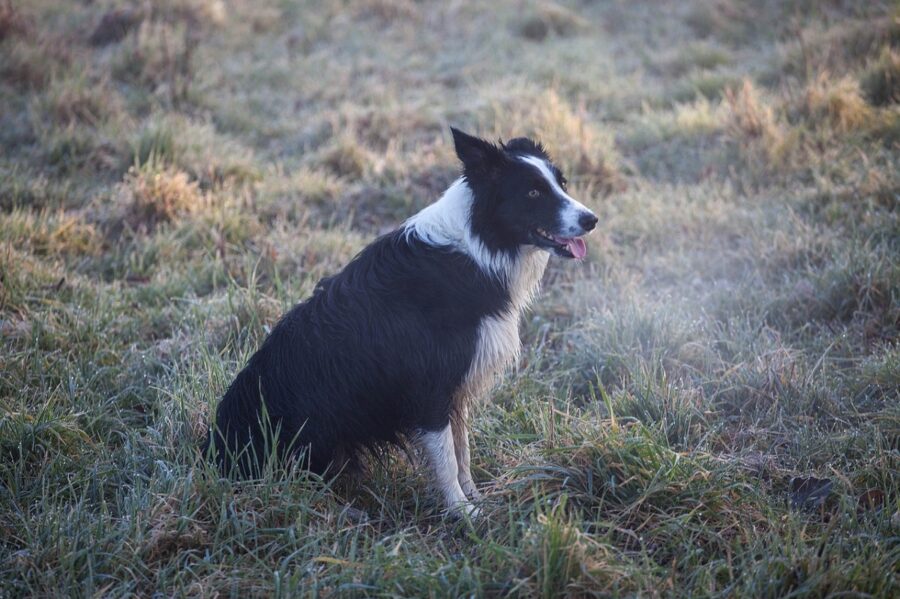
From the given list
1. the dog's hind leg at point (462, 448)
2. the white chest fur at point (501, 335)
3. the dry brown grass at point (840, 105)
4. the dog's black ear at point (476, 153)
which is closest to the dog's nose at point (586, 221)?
the white chest fur at point (501, 335)

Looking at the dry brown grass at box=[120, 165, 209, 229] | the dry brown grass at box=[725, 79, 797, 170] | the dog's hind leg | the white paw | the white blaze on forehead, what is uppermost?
the white blaze on forehead

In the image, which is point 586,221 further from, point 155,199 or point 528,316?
point 155,199

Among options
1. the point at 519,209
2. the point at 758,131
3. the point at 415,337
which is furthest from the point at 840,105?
the point at 415,337

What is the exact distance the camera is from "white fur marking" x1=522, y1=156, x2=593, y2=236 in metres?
3.50

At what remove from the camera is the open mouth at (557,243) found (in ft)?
11.6

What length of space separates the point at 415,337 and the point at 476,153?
86 cm

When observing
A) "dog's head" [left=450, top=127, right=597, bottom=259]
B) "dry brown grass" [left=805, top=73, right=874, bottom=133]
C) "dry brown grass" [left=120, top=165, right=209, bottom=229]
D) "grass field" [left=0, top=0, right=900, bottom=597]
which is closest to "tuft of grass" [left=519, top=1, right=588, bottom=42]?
"grass field" [left=0, top=0, right=900, bottom=597]

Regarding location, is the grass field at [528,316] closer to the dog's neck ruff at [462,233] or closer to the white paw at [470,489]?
the white paw at [470,489]

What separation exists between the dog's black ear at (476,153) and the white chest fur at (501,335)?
0.43 metres

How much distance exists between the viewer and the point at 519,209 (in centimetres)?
352

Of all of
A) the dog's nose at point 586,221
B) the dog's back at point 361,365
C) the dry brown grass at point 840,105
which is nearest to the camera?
the dog's back at point 361,365

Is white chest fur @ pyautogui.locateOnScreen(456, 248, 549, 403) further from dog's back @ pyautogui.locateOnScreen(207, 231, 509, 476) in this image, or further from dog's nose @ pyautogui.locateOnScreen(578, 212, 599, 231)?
dog's nose @ pyautogui.locateOnScreen(578, 212, 599, 231)

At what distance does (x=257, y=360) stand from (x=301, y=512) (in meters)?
0.72

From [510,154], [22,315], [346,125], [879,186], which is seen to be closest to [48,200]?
[22,315]
